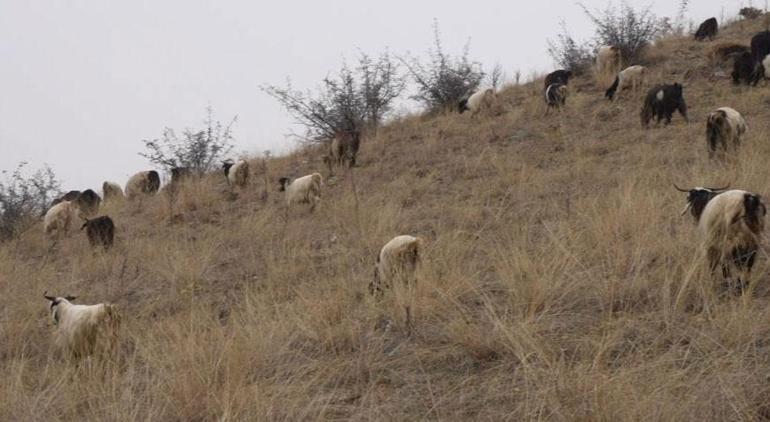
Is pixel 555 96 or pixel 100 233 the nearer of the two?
pixel 100 233

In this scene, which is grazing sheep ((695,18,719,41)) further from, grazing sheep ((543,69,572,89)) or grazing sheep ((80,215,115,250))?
grazing sheep ((80,215,115,250))

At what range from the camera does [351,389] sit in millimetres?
3406

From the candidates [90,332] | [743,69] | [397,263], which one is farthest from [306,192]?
[743,69]

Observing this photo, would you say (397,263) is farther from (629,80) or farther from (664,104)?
(629,80)

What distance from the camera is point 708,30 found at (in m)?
16.2

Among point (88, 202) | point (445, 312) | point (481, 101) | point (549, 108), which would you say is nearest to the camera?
point (445, 312)

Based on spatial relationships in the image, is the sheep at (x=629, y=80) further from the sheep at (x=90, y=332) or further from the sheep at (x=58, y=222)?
the sheep at (x=90, y=332)

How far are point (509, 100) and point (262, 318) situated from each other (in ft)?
37.8

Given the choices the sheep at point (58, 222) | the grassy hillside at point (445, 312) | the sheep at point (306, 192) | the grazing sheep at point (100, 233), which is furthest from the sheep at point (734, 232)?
the sheep at point (58, 222)

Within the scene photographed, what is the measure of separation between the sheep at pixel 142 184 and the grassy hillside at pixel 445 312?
4856 mm

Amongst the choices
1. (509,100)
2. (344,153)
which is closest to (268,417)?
(344,153)

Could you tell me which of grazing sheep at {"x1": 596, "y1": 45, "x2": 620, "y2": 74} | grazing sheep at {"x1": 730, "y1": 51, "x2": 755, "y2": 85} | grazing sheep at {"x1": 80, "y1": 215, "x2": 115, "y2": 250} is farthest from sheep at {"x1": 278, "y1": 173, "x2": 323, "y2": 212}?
grazing sheep at {"x1": 596, "y1": 45, "x2": 620, "y2": 74}

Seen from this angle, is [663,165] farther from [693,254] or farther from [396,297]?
[396,297]

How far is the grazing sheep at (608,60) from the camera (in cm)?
1441
